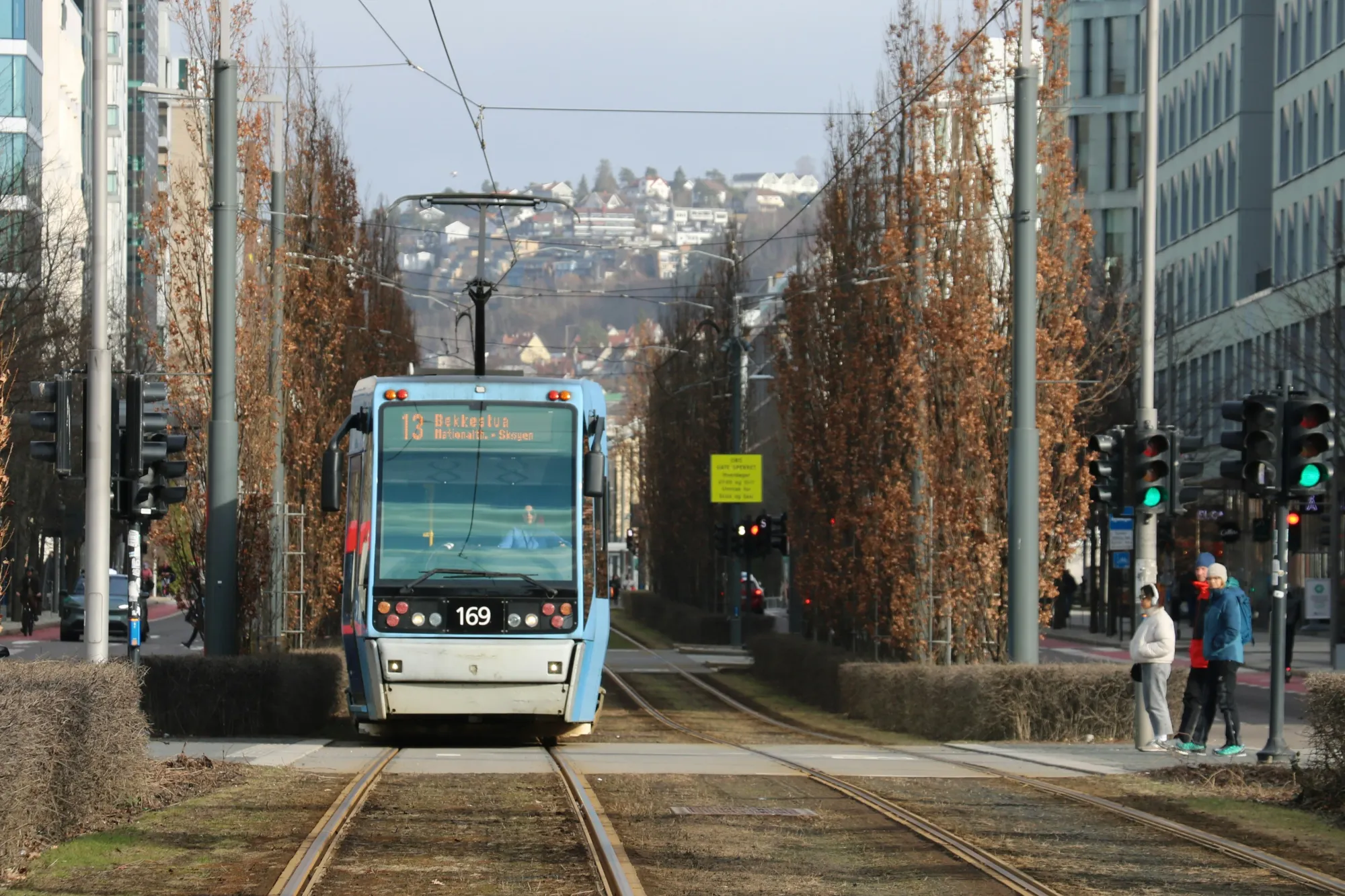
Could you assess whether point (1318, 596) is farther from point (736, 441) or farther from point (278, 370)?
point (278, 370)

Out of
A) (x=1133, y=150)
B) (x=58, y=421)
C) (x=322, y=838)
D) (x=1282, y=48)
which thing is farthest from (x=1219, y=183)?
(x=322, y=838)

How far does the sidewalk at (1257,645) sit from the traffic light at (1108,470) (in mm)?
16572

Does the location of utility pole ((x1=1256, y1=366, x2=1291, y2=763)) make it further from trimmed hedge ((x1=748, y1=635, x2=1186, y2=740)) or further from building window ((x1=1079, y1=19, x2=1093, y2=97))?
building window ((x1=1079, y1=19, x2=1093, y2=97))

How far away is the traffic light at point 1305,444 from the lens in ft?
62.5

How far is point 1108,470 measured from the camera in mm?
23516

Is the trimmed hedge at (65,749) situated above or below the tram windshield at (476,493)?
below

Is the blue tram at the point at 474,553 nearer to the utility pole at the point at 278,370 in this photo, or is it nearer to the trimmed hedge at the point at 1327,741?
the utility pole at the point at 278,370

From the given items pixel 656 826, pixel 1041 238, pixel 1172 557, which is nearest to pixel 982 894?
pixel 656 826

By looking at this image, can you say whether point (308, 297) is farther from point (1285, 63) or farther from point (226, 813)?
point (1285, 63)

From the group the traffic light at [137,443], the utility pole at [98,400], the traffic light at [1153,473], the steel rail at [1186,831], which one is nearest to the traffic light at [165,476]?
the traffic light at [137,443]

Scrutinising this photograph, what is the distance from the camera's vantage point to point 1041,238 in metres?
28.2

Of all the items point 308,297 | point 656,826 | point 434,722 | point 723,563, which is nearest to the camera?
point 656,826

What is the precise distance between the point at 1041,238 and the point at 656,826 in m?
15.8

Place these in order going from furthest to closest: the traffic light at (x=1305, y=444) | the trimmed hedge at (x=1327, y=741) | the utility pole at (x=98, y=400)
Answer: the traffic light at (x=1305, y=444) < the utility pole at (x=98, y=400) < the trimmed hedge at (x=1327, y=741)
